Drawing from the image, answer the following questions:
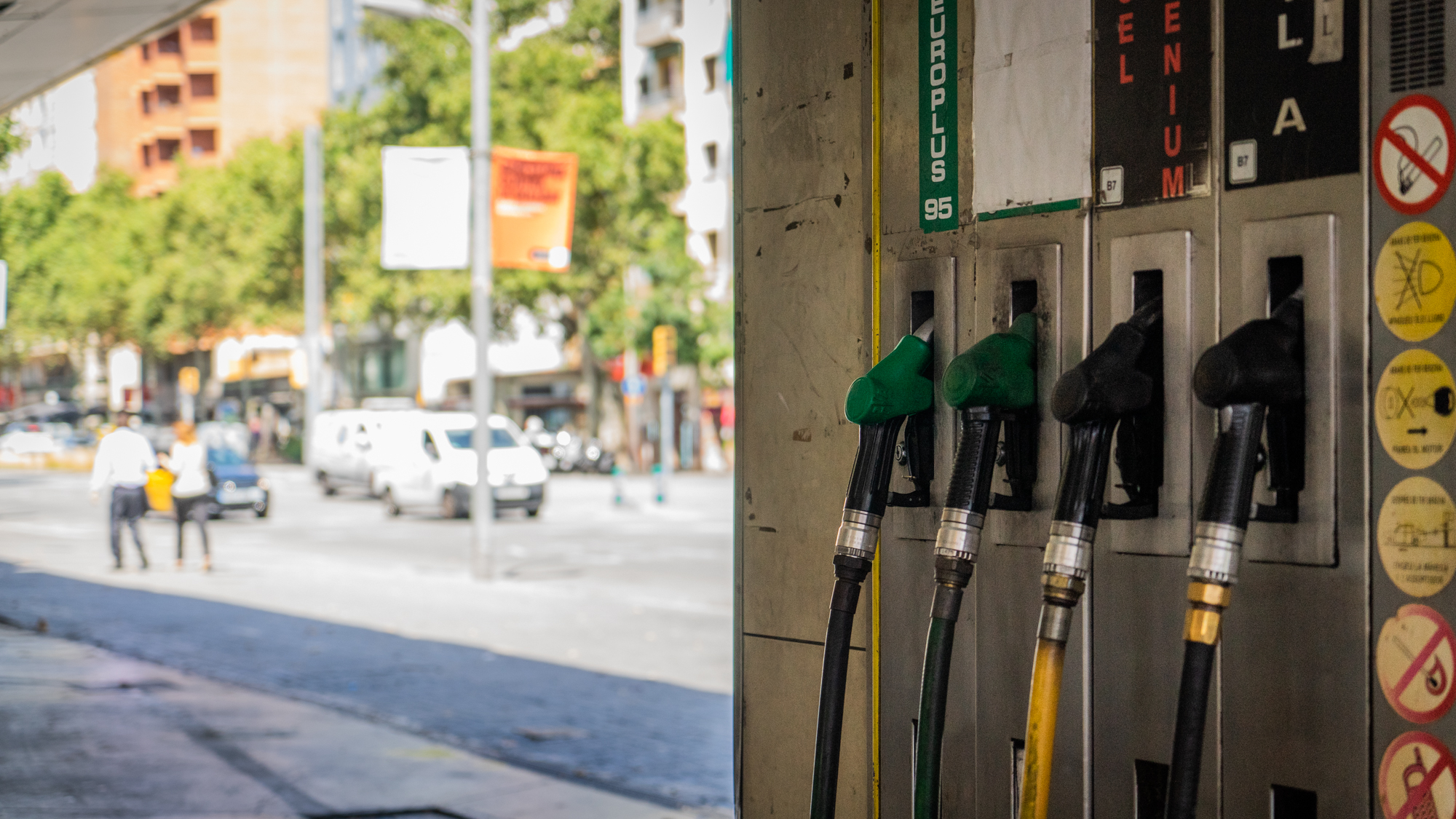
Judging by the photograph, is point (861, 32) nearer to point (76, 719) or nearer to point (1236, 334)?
point (1236, 334)

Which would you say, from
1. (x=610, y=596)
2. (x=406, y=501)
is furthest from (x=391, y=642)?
(x=406, y=501)

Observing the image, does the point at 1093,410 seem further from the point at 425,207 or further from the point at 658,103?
the point at 658,103

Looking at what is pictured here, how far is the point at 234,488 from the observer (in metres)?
25.2

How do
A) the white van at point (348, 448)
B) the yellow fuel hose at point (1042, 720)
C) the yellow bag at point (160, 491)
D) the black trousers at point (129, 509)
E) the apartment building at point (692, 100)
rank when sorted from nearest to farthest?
1. the yellow fuel hose at point (1042, 720)
2. the black trousers at point (129, 509)
3. the yellow bag at point (160, 491)
4. the white van at point (348, 448)
5. the apartment building at point (692, 100)

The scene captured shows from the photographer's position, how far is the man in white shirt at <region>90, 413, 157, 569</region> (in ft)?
51.4

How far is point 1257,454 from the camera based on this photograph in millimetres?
1607

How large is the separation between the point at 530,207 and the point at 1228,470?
15203 mm

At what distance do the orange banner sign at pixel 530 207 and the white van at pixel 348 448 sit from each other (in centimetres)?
1275

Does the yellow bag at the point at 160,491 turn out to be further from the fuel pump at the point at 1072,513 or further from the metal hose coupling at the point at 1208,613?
the metal hose coupling at the point at 1208,613

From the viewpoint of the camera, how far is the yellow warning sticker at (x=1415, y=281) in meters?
1.54

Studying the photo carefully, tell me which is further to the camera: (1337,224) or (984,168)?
(984,168)

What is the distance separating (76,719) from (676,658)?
3.89 meters

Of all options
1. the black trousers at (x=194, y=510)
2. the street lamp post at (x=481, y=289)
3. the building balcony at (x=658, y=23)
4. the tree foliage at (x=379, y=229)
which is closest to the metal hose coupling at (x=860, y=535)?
the street lamp post at (x=481, y=289)

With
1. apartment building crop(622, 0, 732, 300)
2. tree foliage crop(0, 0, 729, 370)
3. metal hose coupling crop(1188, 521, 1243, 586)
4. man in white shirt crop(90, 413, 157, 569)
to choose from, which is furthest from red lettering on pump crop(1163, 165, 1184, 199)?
tree foliage crop(0, 0, 729, 370)
